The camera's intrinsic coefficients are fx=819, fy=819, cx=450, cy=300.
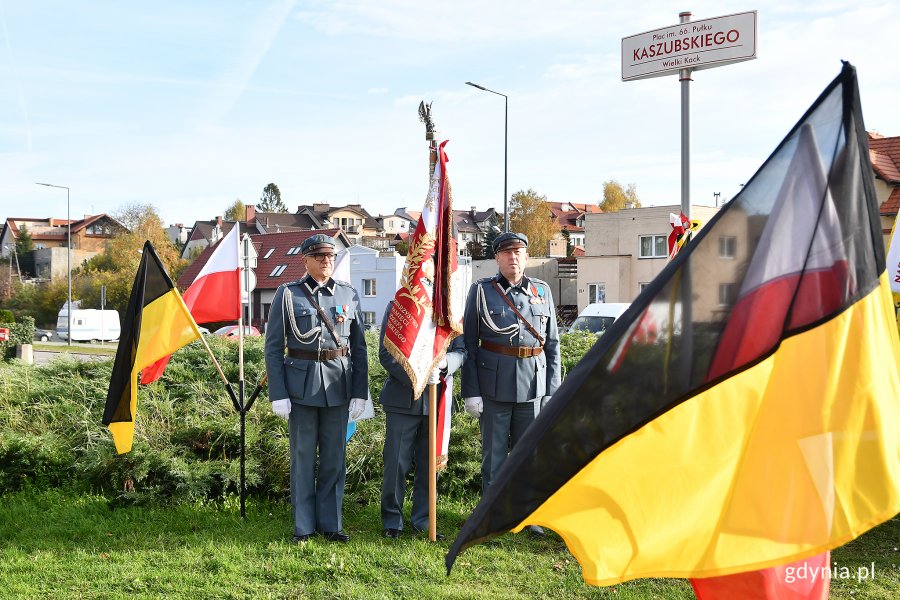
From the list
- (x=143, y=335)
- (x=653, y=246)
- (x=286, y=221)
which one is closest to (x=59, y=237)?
(x=286, y=221)

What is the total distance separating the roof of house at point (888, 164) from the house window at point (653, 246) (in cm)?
1051

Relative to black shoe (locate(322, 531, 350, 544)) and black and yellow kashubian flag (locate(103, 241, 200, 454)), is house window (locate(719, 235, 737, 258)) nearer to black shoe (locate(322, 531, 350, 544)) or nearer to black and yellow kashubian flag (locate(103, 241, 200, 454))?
black shoe (locate(322, 531, 350, 544))

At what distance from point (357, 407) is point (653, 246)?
1315 inches

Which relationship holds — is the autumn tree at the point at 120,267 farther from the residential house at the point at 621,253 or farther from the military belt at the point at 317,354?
the military belt at the point at 317,354

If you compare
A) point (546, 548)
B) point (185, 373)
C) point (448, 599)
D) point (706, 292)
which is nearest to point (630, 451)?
point (706, 292)

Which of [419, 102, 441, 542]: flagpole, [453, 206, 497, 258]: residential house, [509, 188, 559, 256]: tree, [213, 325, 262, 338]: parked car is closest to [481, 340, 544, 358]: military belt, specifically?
[419, 102, 441, 542]: flagpole

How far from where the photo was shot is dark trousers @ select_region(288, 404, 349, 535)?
221 inches

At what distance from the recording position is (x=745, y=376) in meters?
2.07

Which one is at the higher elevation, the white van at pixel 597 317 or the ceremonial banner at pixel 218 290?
the ceremonial banner at pixel 218 290

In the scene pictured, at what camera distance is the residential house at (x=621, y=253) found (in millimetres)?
37250

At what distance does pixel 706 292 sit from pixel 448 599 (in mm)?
3021

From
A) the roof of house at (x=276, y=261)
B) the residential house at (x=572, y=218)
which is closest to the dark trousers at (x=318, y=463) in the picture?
the roof of house at (x=276, y=261)

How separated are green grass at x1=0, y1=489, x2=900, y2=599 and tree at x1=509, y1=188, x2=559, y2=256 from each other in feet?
178

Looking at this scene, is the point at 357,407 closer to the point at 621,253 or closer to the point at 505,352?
the point at 505,352
